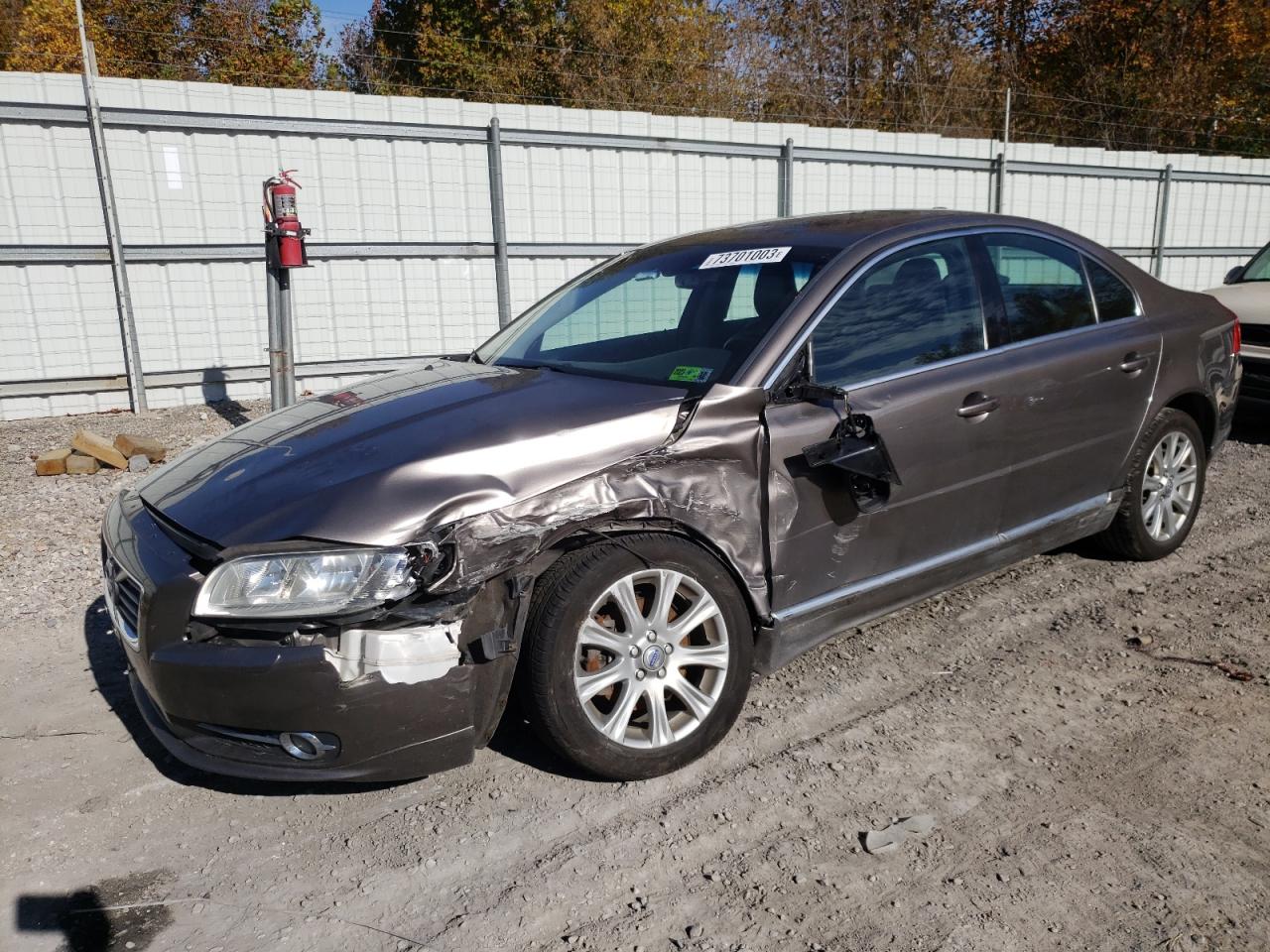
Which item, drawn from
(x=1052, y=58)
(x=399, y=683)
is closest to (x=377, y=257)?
(x=399, y=683)

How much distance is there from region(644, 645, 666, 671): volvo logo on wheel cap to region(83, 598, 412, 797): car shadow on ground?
0.87 metres

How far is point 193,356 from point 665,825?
768 centimetres

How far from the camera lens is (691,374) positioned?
129 inches

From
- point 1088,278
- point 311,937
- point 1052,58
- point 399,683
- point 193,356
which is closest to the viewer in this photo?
point 311,937

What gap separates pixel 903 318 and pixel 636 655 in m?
1.64

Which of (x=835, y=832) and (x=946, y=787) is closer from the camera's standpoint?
(x=835, y=832)

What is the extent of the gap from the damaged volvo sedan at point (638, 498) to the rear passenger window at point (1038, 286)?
2 centimetres

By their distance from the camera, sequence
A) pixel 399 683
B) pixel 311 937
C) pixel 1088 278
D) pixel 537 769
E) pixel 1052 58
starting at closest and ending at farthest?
1. pixel 311 937
2. pixel 399 683
3. pixel 537 769
4. pixel 1088 278
5. pixel 1052 58

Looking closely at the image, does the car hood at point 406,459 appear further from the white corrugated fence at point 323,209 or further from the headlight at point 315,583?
the white corrugated fence at point 323,209

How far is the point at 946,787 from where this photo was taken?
2939 mm

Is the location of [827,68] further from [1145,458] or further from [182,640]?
[182,640]

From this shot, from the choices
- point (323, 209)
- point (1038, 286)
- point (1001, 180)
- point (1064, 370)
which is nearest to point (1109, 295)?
point (1038, 286)

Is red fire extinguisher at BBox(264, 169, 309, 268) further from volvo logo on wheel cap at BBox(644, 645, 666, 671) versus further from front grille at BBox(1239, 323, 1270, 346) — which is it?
front grille at BBox(1239, 323, 1270, 346)

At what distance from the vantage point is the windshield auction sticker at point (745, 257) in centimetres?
364
